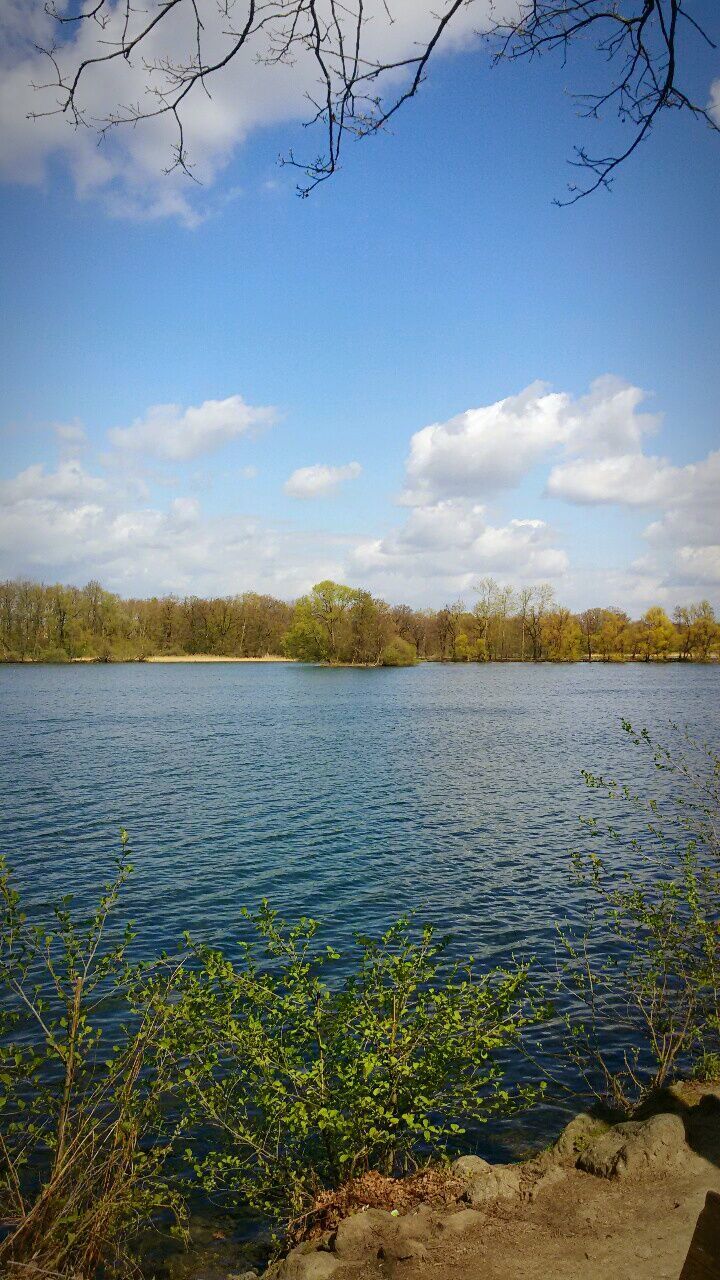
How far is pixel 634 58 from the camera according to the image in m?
3.55

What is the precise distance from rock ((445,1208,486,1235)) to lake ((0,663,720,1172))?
9.95ft

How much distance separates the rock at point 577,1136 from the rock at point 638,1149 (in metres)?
0.13

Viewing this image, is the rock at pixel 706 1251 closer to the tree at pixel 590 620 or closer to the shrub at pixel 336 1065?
the shrub at pixel 336 1065

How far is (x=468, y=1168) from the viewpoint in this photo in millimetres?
7133

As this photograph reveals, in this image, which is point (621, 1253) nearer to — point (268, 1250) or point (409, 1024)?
point (409, 1024)

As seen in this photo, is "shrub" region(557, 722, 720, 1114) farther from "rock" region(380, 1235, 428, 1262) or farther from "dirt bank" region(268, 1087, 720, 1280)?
"rock" region(380, 1235, 428, 1262)

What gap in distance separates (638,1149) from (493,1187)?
137 centimetres

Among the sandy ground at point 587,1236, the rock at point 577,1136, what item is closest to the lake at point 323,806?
the rock at point 577,1136

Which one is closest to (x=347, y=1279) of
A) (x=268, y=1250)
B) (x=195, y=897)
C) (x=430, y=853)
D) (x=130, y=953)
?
(x=268, y=1250)

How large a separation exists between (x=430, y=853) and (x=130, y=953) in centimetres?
949

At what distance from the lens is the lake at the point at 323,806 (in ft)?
55.5

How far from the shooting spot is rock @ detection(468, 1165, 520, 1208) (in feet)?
21.7

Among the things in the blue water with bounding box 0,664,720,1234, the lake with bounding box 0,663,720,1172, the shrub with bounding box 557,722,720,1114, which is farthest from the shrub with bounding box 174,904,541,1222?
the lake with bounding box 0,663,720,1172

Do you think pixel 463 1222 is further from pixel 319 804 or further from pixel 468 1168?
pixel 319 804
